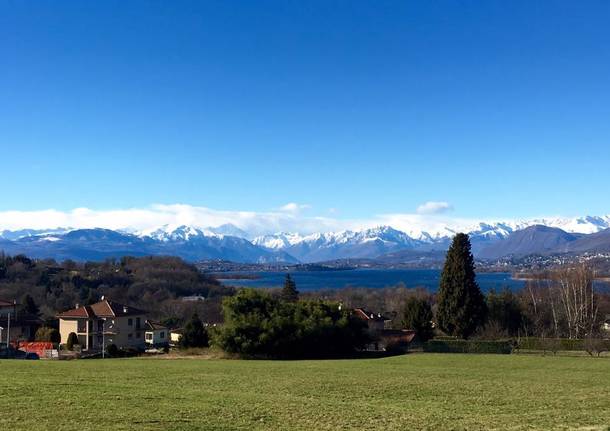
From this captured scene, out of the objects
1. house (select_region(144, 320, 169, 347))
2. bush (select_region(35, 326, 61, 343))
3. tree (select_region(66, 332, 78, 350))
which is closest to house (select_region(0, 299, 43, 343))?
bush (select_region(35, 326, 61, 343))

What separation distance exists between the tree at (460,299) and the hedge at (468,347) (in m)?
5.72

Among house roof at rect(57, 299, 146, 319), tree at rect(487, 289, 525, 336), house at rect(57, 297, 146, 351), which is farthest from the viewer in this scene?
tree at rect(487, 289, 525, 336)

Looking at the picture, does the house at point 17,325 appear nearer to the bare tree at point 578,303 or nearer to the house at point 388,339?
the house at point 388,339

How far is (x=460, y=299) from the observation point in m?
52.8

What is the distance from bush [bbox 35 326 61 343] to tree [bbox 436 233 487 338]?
34997 millimetres

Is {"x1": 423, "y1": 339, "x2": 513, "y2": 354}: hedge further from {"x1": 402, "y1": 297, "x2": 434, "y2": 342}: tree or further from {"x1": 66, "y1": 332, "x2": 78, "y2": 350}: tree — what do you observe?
{"x1": 66, "y1": 332, "x2": 78, "y2": 350}: tree

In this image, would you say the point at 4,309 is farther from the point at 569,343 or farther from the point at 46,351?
the point at 569,343

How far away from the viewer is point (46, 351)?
4669cm

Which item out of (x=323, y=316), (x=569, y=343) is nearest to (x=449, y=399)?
(x=323, y=316)

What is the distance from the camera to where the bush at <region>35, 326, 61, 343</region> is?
57.0 m

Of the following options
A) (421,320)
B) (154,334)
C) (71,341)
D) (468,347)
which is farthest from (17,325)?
(468,347)

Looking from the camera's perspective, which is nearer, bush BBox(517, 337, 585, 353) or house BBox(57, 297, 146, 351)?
bush BBox(517, 337, 585, 353)

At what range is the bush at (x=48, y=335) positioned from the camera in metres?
57.0

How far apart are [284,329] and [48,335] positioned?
89.2 feet
